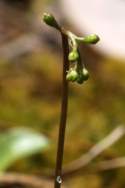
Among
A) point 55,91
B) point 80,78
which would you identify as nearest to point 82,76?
point 80,78

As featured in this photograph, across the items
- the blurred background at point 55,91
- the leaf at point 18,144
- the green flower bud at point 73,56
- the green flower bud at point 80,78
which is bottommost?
the green flower bud at point 80,78

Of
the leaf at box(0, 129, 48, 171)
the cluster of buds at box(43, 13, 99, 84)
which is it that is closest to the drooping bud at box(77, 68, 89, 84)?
the cluster of buds at box(43, 13, 99, 84)

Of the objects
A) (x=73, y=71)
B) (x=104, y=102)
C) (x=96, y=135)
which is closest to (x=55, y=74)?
(x=104, y=102)

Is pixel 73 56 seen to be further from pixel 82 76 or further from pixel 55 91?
pixel 55 91

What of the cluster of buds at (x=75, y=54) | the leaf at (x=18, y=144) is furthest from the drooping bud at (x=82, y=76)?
the leaf at (x=18, y=144)

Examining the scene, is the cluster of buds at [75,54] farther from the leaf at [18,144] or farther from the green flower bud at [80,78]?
the leaf at [18,144]

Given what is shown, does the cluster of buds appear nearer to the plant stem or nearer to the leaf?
the plant stem
